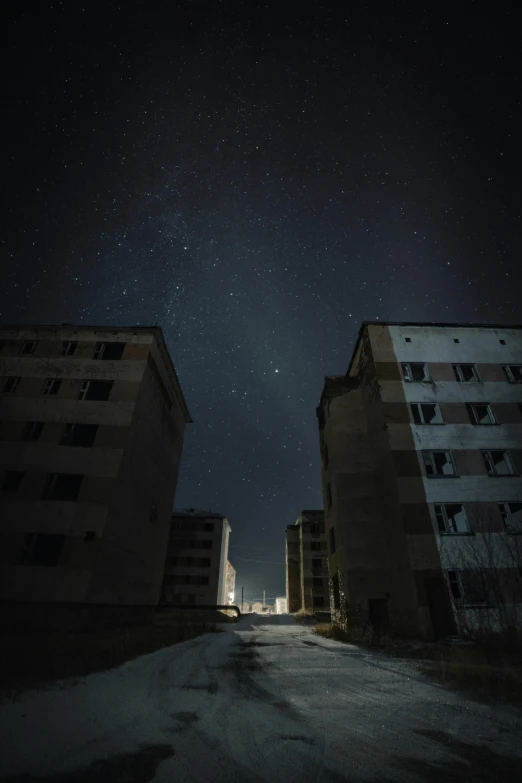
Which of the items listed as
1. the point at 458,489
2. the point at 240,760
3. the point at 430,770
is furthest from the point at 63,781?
the point at 458,489

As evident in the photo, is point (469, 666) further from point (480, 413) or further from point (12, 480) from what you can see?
point (12, 480)

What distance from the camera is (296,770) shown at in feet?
10.3

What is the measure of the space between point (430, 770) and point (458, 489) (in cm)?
1518

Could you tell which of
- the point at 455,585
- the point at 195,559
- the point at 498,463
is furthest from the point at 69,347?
the point at 195,559

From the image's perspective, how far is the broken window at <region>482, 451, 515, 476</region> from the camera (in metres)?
16.5

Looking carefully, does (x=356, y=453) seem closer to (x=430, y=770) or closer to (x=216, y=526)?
(x=430, y=770)

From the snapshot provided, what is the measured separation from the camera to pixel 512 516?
609 inches

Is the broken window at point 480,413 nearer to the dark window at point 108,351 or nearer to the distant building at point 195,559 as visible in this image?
the dark window at point 108,351

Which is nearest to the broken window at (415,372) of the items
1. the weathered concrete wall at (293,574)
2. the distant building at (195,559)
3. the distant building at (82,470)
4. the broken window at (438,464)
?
the broken window at (438,464)

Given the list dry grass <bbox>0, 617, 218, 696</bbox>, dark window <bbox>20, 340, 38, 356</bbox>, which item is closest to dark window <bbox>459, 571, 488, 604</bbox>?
dry grass <bbox>0, 617, 218, 696</bbox>

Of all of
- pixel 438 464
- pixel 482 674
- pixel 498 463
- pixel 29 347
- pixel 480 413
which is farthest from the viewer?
pixel 29 347

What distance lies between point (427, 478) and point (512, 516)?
4025mm

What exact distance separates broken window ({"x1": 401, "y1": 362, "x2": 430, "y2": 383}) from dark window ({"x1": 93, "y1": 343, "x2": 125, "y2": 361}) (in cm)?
1795

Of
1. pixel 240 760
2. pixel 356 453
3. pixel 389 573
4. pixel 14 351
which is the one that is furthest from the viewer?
pixel 14 351
